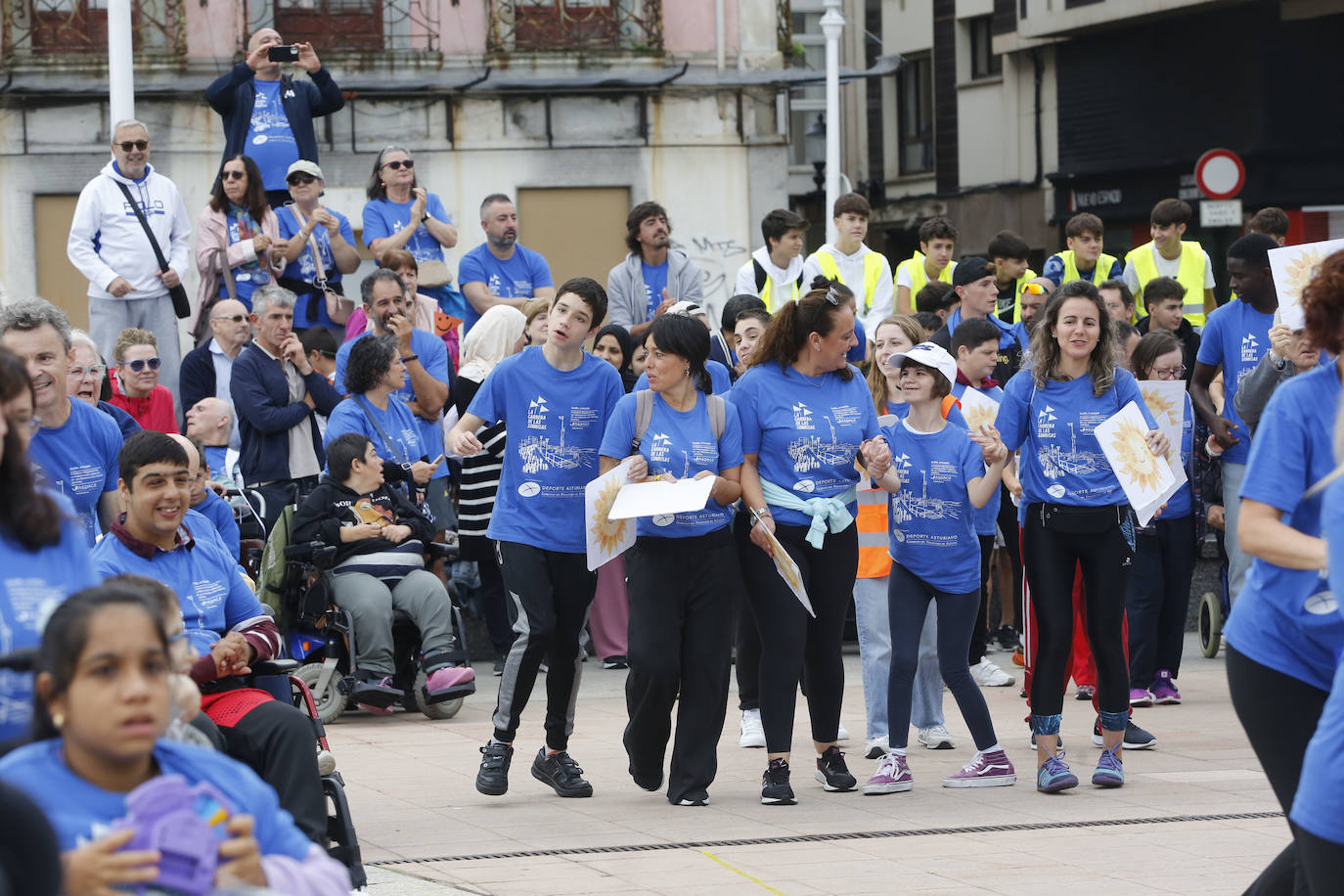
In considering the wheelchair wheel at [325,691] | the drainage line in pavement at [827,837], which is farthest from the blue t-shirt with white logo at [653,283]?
the drainage line in pavement at [827,837]

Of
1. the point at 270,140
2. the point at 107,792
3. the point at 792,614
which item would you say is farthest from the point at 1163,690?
the point at 107,792

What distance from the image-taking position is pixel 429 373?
12.2m

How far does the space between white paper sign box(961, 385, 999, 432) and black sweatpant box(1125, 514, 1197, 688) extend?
1102 millimetres

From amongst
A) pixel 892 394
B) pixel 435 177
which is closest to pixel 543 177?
pixel 435 177

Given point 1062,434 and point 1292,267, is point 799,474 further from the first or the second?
point 1292,267

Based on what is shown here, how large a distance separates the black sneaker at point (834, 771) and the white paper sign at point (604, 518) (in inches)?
52.8

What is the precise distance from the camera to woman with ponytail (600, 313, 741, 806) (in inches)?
318

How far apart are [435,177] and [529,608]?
51.8 ft

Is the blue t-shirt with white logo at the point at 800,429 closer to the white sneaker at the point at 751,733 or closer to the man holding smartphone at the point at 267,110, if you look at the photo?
Answer: the white sneaker at the point at 751,733

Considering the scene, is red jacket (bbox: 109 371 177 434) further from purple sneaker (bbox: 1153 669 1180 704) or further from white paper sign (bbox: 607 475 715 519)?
purple sneaker (bbox: 1153 669 1180 704)

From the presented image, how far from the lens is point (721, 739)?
9.96m

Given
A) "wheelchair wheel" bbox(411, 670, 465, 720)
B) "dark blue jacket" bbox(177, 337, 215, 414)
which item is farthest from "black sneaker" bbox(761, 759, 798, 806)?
"dark blue jacket" bbox(177, 337, 215, 414)

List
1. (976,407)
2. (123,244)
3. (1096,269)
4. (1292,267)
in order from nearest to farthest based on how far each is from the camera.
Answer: (1292,267), (976,407), (123,244), (1096,269)

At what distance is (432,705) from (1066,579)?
3835 millimetres
